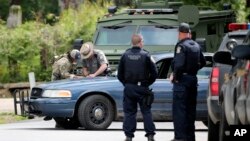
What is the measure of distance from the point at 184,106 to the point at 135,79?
0.91 m

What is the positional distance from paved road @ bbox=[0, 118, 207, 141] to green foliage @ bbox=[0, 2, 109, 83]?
1036 centimetres

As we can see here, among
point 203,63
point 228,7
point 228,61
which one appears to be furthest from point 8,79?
point 228,61

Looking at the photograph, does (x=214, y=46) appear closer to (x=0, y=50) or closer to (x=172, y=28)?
(x=172, y=28)

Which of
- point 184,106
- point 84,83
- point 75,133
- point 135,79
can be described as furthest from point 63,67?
point 184,106

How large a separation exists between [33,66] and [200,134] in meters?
14.0

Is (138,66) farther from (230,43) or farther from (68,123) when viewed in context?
(68,123)

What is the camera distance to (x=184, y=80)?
14172 mm

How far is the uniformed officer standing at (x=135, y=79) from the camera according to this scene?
14.6m

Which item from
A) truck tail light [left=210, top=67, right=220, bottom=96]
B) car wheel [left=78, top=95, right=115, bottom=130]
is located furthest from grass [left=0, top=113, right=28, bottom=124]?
truck tail light [left=210, top=67, right=220, bottom=96]

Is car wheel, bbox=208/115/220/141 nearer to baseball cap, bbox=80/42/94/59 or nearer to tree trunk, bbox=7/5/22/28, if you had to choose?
baseball cap, bbox=80/42/94/59

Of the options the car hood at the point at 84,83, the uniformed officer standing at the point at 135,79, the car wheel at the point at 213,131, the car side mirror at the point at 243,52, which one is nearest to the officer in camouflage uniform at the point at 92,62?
the car hood at the point at 84,83

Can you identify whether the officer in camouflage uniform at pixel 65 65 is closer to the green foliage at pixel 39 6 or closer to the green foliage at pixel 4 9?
the green foliage at pixel 4 9

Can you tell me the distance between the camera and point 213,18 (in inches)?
932

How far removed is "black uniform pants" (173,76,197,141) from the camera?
46.5 feet
